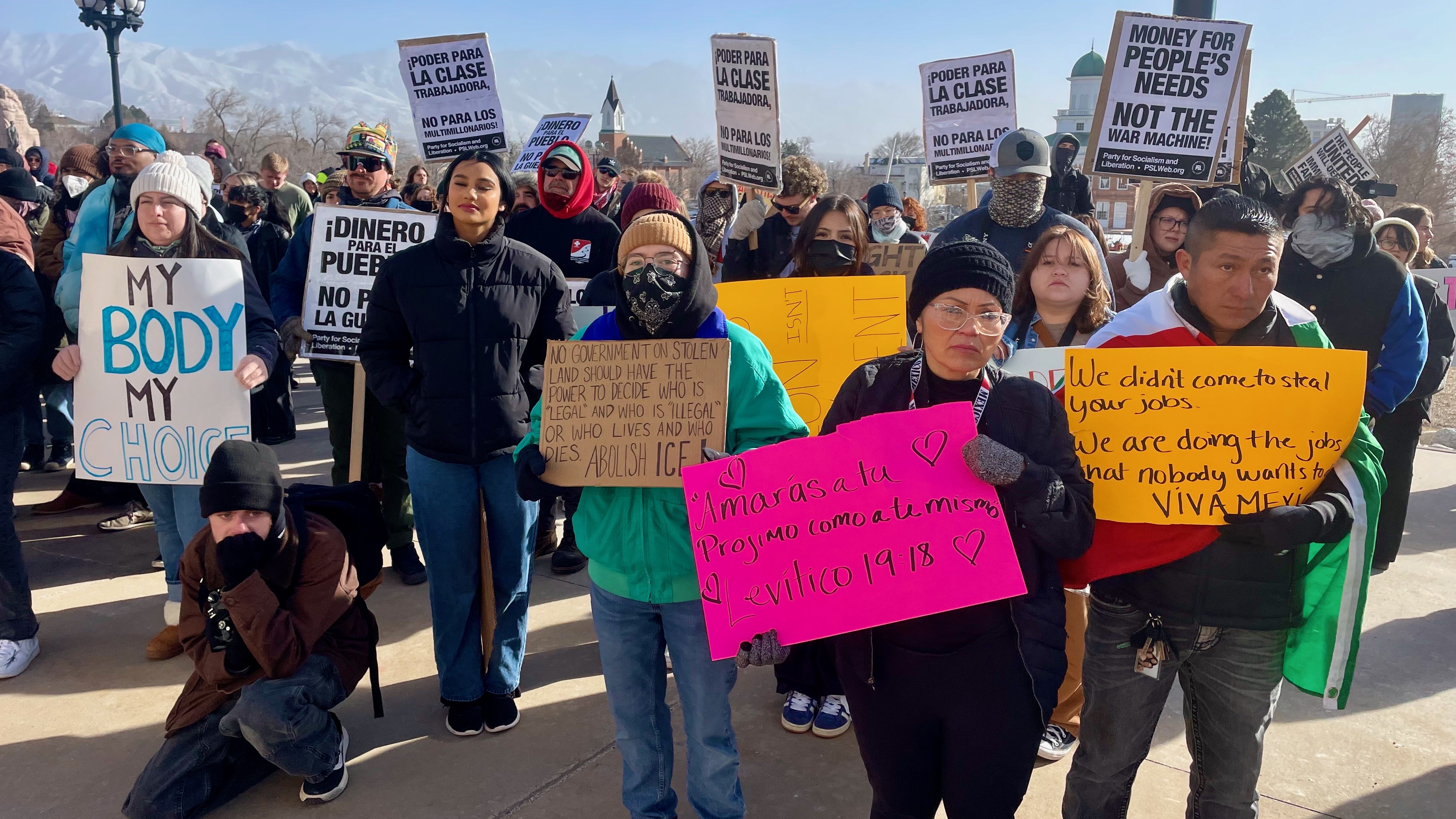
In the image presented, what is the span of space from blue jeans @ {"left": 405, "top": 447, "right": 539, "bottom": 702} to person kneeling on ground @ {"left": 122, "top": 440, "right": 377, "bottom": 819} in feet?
1.27

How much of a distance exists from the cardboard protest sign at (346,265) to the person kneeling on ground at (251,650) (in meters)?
1.83

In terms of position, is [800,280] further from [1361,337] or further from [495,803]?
[1361,337]

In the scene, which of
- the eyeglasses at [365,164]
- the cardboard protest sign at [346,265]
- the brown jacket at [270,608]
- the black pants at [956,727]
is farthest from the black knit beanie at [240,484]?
the eyeglasses at [365,164]

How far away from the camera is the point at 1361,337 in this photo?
457cm

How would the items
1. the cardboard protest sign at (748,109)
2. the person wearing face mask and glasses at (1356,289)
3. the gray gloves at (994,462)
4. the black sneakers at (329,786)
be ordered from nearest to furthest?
1. the gray gloves at (994,462)
2. the black sneakers at (329,786)
3. the person wearing face mask and glasses at (1356,289)
4. the cardboard protest sign at (748,109)

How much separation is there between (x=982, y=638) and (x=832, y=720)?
1.63 m

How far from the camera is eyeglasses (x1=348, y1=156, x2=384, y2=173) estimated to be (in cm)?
580

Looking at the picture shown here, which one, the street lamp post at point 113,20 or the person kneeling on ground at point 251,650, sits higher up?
the street lamp post at point 113,20

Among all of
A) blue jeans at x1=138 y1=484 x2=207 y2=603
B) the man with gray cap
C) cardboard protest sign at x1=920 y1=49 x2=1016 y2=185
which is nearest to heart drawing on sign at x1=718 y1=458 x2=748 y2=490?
the man with gray cap

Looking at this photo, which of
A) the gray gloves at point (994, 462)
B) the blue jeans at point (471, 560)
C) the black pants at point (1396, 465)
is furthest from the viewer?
the black pants at point (1396, 465)

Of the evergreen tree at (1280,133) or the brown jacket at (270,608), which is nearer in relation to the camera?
the brown jacket at (270,608)

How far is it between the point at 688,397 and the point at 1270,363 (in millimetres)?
1499

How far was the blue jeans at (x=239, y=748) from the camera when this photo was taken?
10.1 ft

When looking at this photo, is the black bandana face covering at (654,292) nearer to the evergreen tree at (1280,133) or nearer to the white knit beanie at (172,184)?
the white knit beanie at (172,184)
